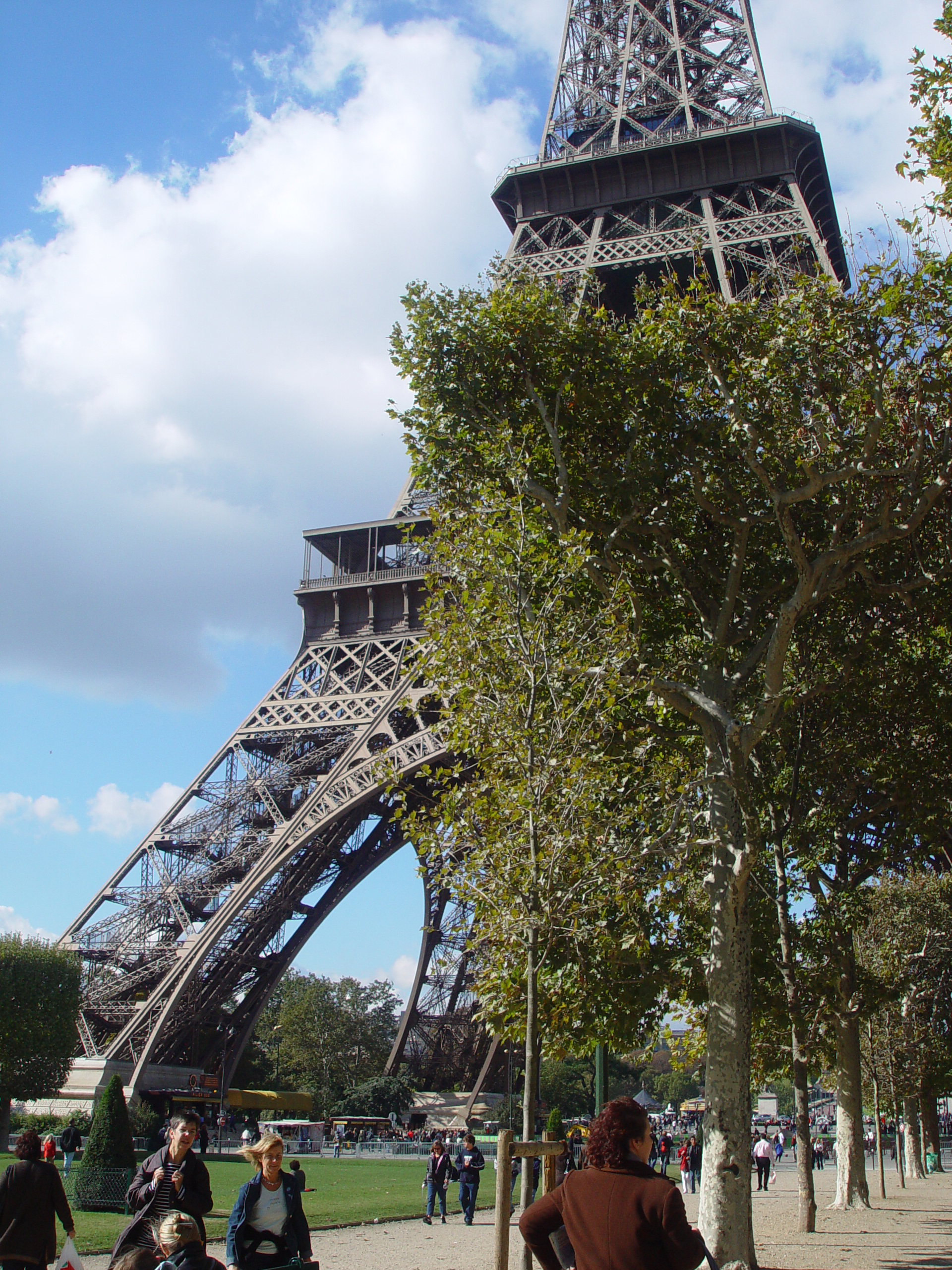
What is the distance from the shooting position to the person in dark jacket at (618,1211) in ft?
11.4

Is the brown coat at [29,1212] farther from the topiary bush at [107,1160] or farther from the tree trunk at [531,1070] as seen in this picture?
the topiary bush at [107,1160]

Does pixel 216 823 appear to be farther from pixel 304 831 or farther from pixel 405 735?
pixel 405 735

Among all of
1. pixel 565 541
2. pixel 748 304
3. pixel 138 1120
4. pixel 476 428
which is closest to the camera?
pixel 565 541

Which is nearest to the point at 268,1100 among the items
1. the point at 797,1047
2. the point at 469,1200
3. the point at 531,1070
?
the point at 469,1200

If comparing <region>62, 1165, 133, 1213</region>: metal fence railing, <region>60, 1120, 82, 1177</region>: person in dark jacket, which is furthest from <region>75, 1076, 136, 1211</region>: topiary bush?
<region>60, 1120, 82, 1177</region>: person in dark jacket

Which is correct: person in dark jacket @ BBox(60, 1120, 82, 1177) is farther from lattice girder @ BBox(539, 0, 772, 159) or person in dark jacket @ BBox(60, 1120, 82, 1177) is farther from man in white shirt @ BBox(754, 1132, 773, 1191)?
lattice girder @ BBox(539, 0, 772, 159)

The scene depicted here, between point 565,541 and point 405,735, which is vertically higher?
point 405,735

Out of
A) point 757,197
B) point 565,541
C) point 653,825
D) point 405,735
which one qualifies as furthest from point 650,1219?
point 757,197

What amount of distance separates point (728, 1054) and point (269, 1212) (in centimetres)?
581

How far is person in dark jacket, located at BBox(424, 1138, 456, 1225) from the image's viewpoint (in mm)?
18438

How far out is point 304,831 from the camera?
32.9 metres

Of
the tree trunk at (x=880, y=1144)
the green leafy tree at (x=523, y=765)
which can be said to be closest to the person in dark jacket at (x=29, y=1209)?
the green leafy tree at (x=523, y=765)

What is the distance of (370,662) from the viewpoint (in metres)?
37.9

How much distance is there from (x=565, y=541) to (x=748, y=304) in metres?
4.55
